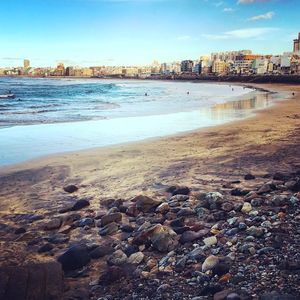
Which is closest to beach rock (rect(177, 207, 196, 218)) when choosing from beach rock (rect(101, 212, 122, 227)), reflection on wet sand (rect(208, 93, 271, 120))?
beach rock (rect(101, 212, 122, 227))

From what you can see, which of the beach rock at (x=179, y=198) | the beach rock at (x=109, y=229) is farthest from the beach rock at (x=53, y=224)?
the beach rock at (x=179, y=198)

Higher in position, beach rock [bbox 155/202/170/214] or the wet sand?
beach rock [bbox 155/202/170/214]

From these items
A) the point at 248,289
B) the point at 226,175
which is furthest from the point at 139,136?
the point at 248,289

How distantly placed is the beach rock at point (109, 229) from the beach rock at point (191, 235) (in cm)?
116

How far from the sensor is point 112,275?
4.22 m

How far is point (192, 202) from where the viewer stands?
6727mm

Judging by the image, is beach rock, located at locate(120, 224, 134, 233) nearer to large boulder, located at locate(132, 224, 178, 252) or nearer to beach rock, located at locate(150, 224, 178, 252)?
large boulder, located at locate(132, 224, 178, 252)

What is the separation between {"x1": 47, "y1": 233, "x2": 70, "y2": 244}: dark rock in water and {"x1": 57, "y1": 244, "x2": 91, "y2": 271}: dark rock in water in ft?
2.03

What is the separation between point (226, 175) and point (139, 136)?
675 cm

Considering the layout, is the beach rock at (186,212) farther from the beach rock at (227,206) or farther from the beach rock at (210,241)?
the beach rock at (210,241)

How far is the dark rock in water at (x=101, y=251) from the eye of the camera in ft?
16.0

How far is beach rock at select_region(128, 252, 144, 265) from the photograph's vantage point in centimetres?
460

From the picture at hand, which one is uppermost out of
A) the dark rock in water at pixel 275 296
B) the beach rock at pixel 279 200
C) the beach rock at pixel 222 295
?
the dark rock in water at pixel 275 296

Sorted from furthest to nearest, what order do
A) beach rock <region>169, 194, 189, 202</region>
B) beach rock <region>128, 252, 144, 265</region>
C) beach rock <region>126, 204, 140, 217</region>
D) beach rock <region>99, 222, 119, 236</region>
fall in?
beach rock <region>169, 194, 189, 202</region>
beach rock <region>126, 204, 140, 217</region>
beach rock <region>99, 222, 119, 236</region>
beach rock <region>128, 252, 144, 265</region>
